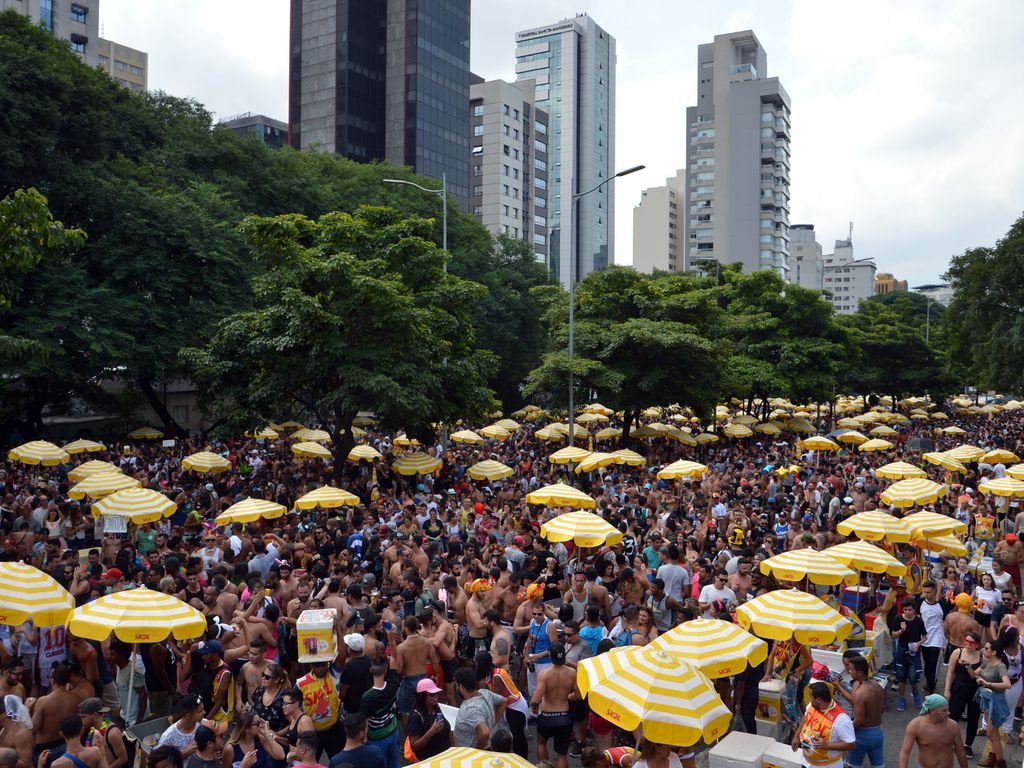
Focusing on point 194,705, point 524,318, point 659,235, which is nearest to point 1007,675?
point 194,705

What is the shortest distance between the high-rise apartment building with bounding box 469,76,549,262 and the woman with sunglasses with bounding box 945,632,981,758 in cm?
8580

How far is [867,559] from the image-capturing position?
11227mm

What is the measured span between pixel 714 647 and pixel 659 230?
5311 inches

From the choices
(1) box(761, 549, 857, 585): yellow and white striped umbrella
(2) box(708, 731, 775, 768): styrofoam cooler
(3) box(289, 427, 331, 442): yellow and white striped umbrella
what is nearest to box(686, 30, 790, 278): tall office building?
(3) box(289, 427, 331, 442): yellow and white striped umbrella

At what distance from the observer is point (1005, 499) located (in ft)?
67.5

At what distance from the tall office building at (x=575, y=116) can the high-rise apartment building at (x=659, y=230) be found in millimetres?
14461

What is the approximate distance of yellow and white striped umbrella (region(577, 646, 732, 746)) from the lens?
248 inches

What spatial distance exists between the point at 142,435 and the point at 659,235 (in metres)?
118

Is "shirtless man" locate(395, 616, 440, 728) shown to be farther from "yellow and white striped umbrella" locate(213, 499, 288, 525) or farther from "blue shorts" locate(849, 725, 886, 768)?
"yellow and white striped umbrella" locate(213, 499, 288, 525)

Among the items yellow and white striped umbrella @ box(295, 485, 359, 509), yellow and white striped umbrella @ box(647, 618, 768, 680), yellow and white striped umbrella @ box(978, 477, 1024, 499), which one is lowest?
yellow and white striped umbrella @ box(647, 618, 768, 680)

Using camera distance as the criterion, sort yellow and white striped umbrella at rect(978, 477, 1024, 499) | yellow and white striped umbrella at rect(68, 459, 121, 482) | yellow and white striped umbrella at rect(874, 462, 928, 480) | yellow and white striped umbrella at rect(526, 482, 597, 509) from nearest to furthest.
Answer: yellow and white striped umbrella at rect(526, 482, 597, 509)
yellow and white striped umbrella at rect(978, 477, 1024, 499)
yellow and white striped umbrella at rect(68, 459, 121, 482)
yellow and white striped umbrella at rect(874, 462, 928, 480)

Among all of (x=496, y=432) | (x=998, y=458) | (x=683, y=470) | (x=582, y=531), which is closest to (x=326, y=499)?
(x=582, y=531)

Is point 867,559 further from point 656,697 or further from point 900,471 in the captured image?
point 900,471

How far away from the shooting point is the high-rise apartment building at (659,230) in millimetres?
137500
